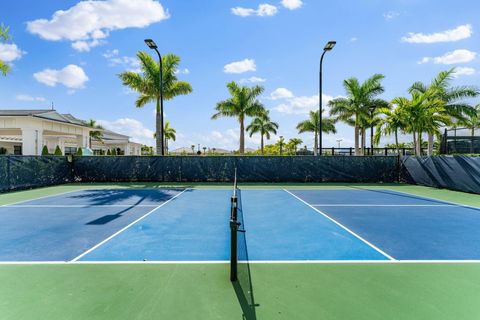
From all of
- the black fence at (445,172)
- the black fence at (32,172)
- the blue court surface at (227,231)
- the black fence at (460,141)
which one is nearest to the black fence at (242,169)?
the black fence at (32,172)

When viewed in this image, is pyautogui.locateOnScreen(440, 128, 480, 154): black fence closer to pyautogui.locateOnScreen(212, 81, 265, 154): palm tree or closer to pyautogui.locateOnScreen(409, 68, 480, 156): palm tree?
pyautogui.locateOnScreen(409, 68, 480, 156): palm tree

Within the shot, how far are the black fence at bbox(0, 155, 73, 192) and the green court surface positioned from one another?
1199 centimetres

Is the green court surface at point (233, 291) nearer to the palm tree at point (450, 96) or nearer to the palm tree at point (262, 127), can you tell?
the palm tree at point (450, 96)

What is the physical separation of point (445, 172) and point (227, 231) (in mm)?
13691

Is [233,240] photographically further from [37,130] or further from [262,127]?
[262,127]

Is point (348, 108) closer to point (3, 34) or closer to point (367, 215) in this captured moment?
point (367, 215)

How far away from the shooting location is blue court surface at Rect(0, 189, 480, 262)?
4.80 metres

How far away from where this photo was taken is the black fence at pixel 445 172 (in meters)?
12.7

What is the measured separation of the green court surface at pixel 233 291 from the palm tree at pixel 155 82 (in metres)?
17.8

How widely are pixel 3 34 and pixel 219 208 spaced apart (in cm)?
1158

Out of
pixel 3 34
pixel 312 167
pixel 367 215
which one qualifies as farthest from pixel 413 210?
pixel 3 34

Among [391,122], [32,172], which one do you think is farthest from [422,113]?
[32,172]

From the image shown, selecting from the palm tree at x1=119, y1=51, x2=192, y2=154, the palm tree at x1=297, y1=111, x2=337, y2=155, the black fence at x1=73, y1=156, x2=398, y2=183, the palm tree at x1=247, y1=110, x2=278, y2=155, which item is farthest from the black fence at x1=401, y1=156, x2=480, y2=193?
the palm tree at x1=247, y1=110, x2=278, y2=155

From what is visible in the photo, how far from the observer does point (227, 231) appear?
6188mm
